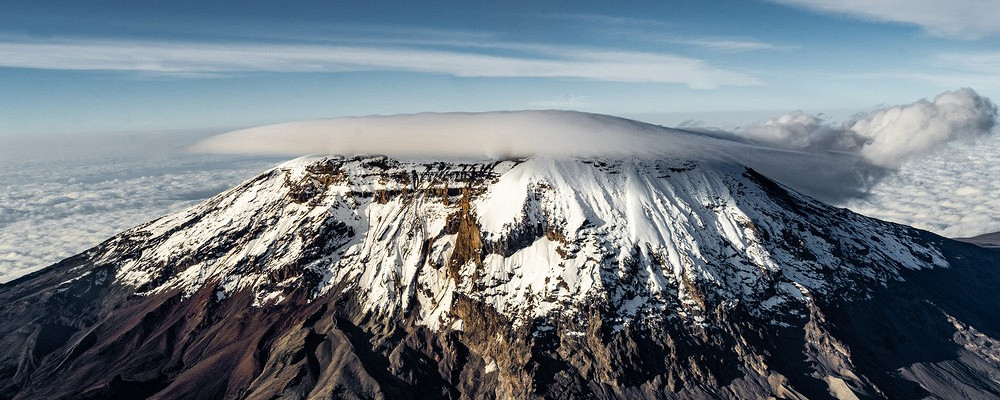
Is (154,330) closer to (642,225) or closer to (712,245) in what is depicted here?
(642,225)

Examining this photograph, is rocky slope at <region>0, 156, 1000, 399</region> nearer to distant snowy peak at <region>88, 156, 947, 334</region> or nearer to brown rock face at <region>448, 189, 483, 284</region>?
brown rock face at <region>448, 189, 483, 284</region>

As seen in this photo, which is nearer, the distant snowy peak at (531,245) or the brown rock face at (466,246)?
the distant snowy peak at (531,245)

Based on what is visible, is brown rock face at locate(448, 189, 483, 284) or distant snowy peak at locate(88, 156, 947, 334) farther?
brown rock face at locate(448, 189, 483, 284)

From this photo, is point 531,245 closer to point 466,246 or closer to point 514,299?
point 514,299

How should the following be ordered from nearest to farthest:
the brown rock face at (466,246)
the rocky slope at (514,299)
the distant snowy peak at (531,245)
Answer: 1. the rocky slope at (514,299)
2. the distant snowy peak at (531,245)
3. the brown rock face at (466,246)

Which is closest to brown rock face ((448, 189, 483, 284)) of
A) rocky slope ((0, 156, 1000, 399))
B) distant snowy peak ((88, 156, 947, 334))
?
distant snowy peak ((88, 156, 947, 334))

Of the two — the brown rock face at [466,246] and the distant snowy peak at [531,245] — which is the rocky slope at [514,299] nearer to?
the brown rock face at [466,246]

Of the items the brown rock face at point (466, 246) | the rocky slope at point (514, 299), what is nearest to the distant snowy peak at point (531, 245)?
the brown rock face at point (466, 246)
